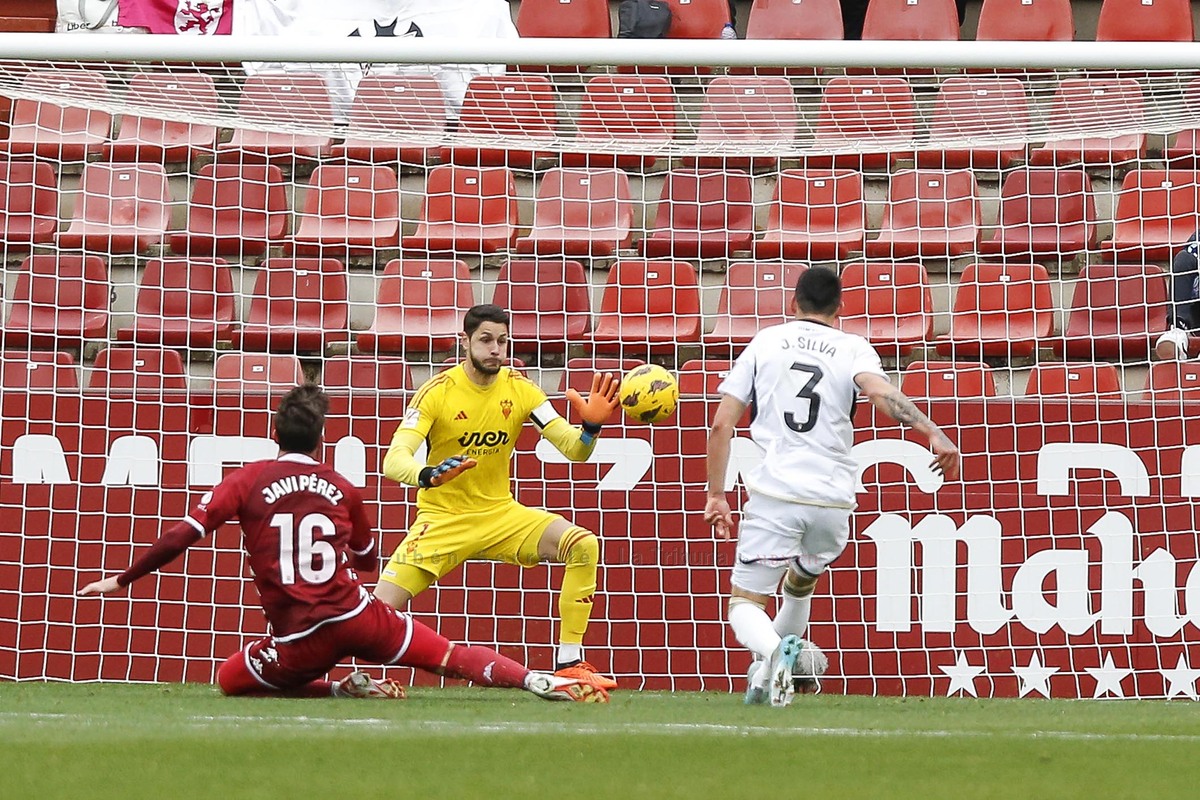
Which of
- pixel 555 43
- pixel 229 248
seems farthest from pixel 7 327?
pixel 555 43

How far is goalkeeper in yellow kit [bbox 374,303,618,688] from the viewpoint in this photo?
276 inches

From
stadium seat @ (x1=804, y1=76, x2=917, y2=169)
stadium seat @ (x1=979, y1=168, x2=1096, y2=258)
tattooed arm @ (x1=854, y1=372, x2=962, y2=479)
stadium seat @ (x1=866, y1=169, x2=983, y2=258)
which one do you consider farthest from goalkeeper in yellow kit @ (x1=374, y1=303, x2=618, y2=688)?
stadium seat @ (x1=979, y1=168, x2=1096, y2=258)

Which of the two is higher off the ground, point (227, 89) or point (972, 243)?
point (227, 89)

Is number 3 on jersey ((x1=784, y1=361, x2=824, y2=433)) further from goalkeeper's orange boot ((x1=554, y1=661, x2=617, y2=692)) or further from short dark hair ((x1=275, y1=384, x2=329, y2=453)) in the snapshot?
short dark hair ((x1=275, y1=384, x2=329, y2=453))

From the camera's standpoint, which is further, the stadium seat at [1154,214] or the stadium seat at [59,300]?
the stadium seat at [1154,214]

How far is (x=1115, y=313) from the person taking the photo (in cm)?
904

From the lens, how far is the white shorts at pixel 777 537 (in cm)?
612

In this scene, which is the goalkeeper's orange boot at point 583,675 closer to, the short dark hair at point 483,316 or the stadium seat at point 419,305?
the short dark hair at point 483,316

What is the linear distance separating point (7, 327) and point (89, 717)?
394 cm

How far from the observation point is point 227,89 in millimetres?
8391

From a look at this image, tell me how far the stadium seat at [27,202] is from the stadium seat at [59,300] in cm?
36

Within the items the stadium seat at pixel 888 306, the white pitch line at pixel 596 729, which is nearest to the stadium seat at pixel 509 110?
the stadium seat at pixel 888 306

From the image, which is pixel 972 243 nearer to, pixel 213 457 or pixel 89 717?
pixel 213 457

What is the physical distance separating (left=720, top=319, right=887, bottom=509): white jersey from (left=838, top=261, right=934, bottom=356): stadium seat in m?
2.75
